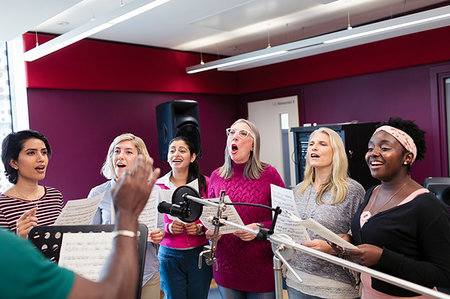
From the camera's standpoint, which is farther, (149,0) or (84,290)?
(149,0)

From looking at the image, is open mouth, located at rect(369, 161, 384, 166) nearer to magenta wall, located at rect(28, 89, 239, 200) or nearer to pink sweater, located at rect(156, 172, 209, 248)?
pink sweater, located at rect(156, 172, 209, 248)

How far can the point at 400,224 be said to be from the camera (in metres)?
1.56

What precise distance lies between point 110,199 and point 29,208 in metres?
0.47

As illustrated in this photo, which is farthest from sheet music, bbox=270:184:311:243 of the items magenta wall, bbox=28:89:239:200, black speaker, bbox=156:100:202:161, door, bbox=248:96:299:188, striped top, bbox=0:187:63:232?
door, bbox=248:96:299:188

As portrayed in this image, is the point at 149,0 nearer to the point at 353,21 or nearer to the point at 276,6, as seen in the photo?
the point at 276,6

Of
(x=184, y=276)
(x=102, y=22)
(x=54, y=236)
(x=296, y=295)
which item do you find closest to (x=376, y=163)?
(x=296, y=295)

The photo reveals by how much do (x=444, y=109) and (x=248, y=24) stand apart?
2741 millimetres

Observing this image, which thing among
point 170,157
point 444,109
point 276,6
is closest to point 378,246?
point 170,157

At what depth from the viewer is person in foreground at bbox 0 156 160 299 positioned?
2.61 ft

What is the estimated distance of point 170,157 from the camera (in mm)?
2986

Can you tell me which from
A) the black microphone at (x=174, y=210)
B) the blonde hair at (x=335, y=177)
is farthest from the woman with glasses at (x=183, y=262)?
the black microphone at (x=174, y=210)

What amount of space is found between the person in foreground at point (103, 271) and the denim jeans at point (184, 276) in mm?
1676

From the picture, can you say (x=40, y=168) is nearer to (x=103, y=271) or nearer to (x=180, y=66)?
(x=103, y=271)

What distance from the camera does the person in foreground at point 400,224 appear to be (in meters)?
1.49
